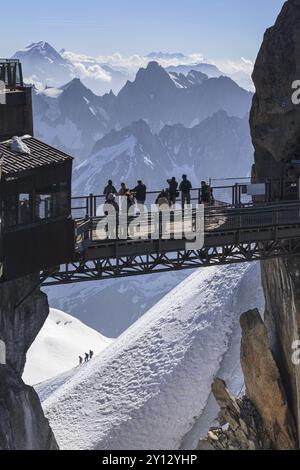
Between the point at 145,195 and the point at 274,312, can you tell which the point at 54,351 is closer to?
the point at 274,312

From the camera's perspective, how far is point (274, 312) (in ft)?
165

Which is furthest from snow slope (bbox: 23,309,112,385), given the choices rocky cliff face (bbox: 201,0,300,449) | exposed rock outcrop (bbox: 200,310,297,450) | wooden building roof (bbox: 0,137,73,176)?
wooden building roof (bbox: 0,137,73,176)

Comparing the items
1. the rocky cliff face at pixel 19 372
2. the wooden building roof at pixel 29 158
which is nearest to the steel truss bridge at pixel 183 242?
the rocky cliff face at pixel 19 372

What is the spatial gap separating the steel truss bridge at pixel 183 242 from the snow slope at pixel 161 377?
156ft

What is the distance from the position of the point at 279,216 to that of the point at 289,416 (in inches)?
490

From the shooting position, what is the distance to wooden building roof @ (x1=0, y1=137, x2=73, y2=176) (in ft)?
102

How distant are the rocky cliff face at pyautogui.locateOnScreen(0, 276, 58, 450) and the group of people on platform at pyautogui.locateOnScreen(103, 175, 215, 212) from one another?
4.85 metres

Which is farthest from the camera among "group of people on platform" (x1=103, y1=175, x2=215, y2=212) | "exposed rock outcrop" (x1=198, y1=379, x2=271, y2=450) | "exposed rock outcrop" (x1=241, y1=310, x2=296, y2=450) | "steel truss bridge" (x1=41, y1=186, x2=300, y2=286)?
"exposed rock outcrop" (x1=198, y1=379, x2=271, y2=450)

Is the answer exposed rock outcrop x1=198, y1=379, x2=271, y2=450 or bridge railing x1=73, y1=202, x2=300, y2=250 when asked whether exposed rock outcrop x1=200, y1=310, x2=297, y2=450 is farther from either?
bridge railing x1=73, y1=202, x2=300, y2=250

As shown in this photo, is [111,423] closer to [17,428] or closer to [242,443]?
[242,443]

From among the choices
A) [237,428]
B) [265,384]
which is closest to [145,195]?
[265,384]

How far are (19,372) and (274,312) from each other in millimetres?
18341

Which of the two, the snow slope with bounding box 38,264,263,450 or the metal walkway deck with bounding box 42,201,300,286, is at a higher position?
the metal walkway deck with bounding box 42,201,300,286
